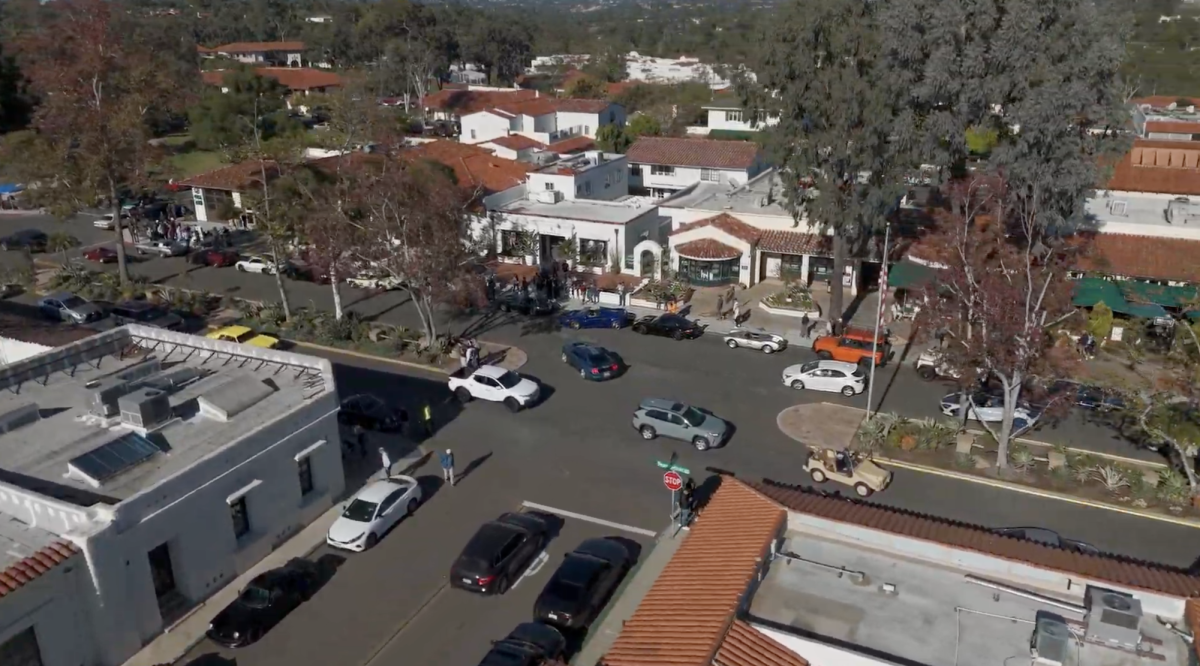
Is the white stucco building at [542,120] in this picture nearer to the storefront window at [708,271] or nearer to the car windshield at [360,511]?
the storefront window at [708,271]

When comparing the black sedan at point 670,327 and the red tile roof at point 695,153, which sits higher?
the red tile roof at point 695,153

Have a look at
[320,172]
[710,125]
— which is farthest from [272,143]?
Answer: [710,125]

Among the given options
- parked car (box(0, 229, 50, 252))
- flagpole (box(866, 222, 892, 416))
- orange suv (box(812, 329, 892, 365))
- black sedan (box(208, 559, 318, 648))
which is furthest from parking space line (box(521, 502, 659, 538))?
parked car (box(0, 229, 50, 252))

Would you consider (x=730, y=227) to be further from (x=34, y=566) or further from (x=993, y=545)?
(x=34, y=566)

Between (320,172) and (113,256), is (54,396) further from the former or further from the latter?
(113,256)

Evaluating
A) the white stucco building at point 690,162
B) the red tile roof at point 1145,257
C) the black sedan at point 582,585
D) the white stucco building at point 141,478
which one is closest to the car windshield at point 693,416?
the black sedan at point 582,585

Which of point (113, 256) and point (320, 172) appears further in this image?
point (113, 256)
